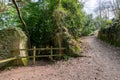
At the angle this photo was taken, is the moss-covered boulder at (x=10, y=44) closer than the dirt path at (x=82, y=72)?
No

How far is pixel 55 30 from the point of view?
43.5 ft

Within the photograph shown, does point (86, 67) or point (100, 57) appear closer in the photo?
point (86, 67)

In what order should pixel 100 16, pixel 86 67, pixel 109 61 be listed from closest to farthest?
pixel 86 67 → pixel 109 61 → pixel 100 16

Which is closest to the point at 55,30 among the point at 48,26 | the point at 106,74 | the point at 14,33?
the point at 48,26

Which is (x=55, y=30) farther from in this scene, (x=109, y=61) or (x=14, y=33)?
(x=109, y=61)

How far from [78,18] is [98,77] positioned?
27.4 feet

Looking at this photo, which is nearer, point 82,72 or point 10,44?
point 82,72

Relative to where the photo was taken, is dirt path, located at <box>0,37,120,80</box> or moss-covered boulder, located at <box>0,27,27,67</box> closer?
dirt path, located at <box>0,37,120,80</box>

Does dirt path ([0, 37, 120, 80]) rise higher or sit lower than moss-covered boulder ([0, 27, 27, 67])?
lower

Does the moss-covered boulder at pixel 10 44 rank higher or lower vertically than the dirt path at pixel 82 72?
higher

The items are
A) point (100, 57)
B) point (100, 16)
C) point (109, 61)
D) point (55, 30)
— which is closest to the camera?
point (109, 61)

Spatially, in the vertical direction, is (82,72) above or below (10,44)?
below

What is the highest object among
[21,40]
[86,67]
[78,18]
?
[78,18]

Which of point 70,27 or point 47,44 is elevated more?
point 70,27
